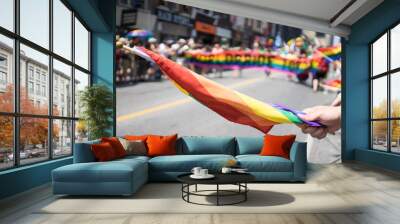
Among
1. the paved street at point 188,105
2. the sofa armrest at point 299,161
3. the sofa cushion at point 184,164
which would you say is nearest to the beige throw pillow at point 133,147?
the sofa cushion at point 184,164

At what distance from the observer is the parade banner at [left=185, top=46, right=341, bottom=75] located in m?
8.23

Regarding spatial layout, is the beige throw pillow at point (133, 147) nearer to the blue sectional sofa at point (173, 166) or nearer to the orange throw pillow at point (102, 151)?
the blue sectional sofa at point (173, 166)

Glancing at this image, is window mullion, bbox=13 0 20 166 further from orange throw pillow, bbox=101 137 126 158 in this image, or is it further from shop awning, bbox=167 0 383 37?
shop awning, bbox=167 0 383 37

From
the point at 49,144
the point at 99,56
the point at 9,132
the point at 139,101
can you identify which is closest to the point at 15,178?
the point at 9,132

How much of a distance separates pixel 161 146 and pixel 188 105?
265 centimetres

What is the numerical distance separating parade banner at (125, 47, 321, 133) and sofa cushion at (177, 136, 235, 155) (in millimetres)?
1968

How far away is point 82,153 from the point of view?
4641 millimetres

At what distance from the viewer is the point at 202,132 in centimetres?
818

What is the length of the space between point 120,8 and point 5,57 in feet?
13.3

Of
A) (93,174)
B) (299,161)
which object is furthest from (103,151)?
(299,161)

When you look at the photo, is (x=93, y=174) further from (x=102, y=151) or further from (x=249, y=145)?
(x=249, y=145)

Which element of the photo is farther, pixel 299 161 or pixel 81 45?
pixel 81 45

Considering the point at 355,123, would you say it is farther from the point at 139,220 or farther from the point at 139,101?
the point at 139,220

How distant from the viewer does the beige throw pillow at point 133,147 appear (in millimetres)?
5547
